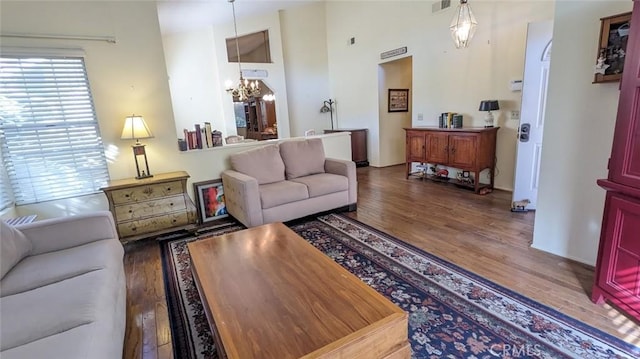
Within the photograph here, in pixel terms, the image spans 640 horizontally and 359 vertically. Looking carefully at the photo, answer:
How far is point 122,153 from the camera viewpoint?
11.1 ft

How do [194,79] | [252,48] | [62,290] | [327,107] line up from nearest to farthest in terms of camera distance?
[62,290]
[194,79]
[327,107]
[252,48]

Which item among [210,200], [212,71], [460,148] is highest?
[212,71]

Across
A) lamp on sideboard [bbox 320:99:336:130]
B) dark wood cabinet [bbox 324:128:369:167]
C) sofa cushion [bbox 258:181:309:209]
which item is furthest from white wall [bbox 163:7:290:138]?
sofa cushion [bbox 258:181:309:209]

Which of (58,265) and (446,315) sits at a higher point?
(58,265)

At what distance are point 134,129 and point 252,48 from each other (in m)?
6.37

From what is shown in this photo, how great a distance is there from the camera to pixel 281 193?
334 cm

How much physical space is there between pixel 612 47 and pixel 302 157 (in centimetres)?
295

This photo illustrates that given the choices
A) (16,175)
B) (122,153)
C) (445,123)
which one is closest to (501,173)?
(445,123)

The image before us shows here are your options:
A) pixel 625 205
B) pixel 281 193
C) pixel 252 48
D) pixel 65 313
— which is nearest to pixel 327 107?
pixel 252 48

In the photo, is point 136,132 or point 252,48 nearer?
point 136,132

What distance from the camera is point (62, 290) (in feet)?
5.05

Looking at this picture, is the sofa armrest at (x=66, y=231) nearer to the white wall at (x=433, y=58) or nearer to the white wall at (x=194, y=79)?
the white wall at (x=433, y=58)

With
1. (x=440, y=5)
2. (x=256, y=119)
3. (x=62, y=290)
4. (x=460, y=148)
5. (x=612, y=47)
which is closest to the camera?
(x=62, y=290)

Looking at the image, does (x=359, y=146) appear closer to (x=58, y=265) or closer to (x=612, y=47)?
(x=612, y=47)
